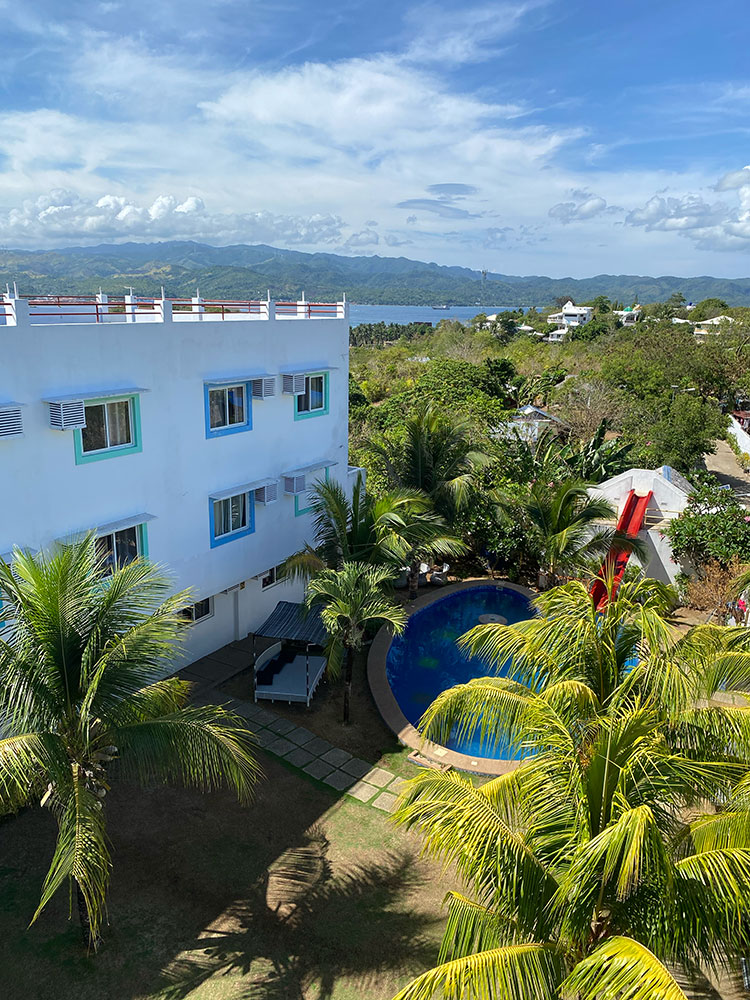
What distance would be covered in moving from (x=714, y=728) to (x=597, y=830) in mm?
1867

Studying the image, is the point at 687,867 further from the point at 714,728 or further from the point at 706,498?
the point at 706,498

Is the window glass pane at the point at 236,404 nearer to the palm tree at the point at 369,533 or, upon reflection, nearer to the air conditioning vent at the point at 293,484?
the air conditioning vent at the point at 293,484

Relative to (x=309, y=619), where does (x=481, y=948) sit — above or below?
above

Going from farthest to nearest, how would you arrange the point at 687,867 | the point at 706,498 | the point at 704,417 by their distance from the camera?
the point at 704,417
the point at 706,498
the point at 687,867

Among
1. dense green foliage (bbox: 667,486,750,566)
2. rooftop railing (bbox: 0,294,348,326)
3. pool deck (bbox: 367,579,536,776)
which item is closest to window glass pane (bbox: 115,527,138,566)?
rooftop railing (bbox: 0,294,348,326)

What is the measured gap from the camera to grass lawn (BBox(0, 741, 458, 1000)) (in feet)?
27.2

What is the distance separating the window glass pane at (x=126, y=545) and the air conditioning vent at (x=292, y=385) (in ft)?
18.1

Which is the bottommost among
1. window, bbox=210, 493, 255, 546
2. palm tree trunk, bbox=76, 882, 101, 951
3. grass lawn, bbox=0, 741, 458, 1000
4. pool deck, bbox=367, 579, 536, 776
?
pool deck, bbox=367, 579, 536, 776

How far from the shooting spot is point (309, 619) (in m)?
15.4

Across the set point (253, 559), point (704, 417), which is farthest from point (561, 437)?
point (253, 559)

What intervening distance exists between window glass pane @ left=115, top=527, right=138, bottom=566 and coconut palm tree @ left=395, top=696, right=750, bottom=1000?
347 inches

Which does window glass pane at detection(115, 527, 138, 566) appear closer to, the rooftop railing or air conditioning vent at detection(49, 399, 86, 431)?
air conditioning vent at detection(49, 399, 86, 431)

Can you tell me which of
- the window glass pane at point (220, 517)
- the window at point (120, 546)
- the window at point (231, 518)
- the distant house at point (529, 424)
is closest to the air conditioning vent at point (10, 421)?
the window at point (120, 546)

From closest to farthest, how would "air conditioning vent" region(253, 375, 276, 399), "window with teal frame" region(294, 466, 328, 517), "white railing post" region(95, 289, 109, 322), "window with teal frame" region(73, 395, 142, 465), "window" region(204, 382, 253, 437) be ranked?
"window with teal frame" region(73, 395, 142, 465), "white railing post" region(95, 289, 109, 322), "window" region(204, 382, 253, 437), "air conditioning vent" region(253, 375, 276, 399), "window with teal frame" region(294, 466, 328, 517)
